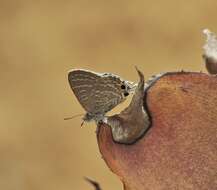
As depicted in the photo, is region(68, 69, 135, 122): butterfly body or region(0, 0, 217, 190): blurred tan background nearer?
region(68, 69, 135, 122): butterfly body

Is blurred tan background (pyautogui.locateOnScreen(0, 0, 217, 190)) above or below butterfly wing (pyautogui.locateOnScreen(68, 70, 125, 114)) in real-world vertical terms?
below

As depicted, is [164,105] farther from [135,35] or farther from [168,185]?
[135,35]

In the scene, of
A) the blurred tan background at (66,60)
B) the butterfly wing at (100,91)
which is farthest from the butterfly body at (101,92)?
the blurred tan background at (66,60)

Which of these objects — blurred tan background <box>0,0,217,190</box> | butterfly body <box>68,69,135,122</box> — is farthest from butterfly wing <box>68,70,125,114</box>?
blurred tan background <box>0,0,217,190</box>

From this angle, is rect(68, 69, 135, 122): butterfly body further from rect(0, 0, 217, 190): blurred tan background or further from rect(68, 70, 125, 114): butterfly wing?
rect(0, 0, 217, 190): blurred tan background

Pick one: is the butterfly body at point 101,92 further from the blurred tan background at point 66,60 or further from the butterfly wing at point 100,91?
the blurred tan background at point 66,60

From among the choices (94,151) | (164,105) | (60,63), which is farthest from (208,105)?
(60,63)
